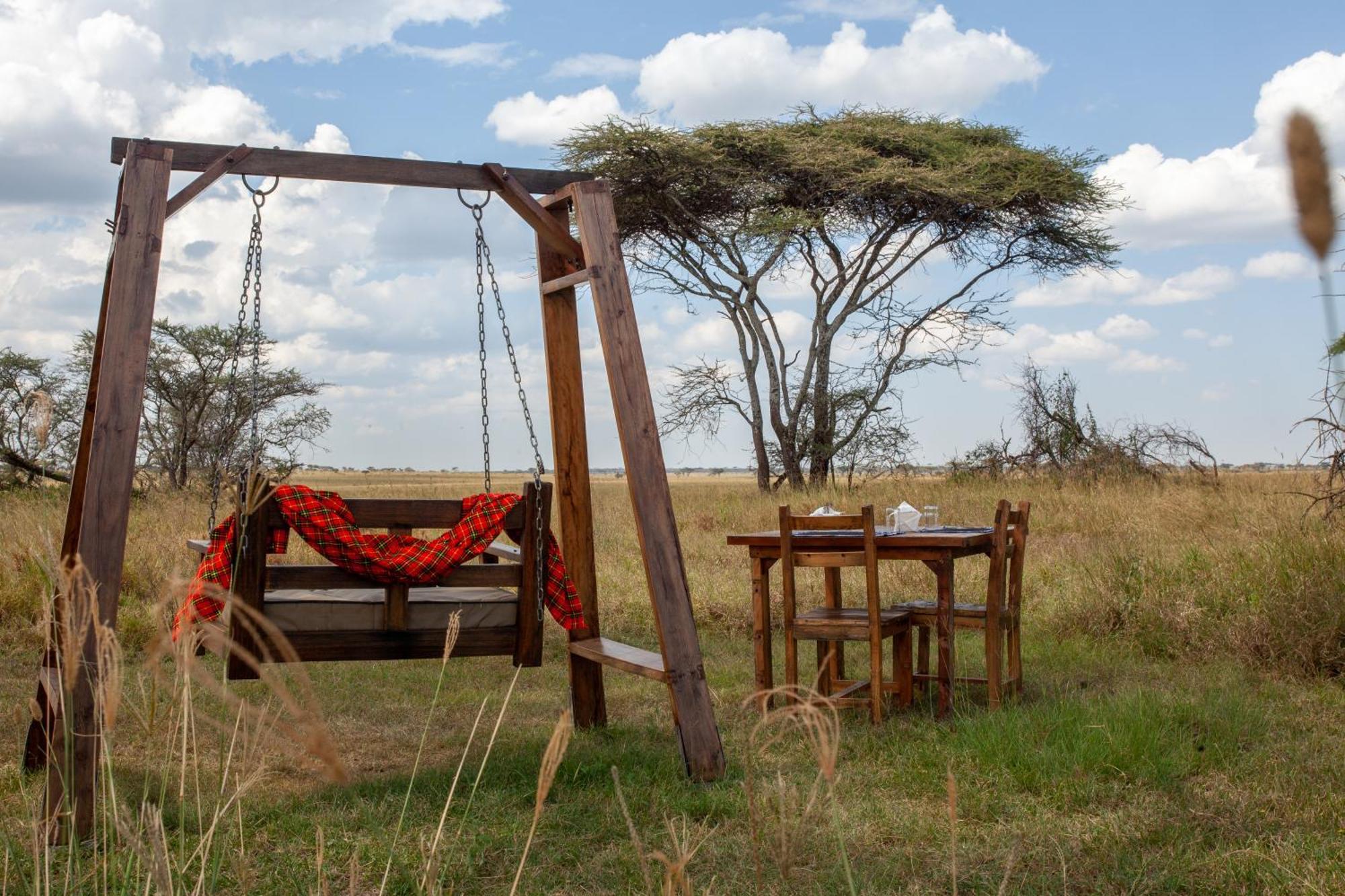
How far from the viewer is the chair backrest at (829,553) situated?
185 inches

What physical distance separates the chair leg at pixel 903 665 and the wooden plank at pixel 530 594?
5.40 ft

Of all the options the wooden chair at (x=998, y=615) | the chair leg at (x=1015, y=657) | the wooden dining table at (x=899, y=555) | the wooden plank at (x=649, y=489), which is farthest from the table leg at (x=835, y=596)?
the wooden plank at (x=649, y=489)

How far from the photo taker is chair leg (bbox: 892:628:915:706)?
490 cm

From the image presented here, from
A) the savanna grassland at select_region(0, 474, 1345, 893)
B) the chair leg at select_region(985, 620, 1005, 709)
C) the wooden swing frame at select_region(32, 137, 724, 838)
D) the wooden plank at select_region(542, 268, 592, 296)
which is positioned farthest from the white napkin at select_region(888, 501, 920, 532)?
the wooden plank at select_region(542, 268, 592, 296)

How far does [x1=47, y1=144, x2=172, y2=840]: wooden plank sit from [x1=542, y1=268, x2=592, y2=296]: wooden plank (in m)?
1.37

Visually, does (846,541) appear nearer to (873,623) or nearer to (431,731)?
(873,623)

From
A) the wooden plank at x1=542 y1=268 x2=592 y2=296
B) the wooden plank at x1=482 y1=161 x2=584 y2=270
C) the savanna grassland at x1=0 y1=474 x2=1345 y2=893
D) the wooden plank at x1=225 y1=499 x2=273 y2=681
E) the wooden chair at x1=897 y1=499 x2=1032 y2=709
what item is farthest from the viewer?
the wooden chair at x1=897 y1=499 x2=1032 y2=709

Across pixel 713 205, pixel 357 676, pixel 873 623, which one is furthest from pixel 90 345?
pixel 873 623

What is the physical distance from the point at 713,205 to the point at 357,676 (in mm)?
12017

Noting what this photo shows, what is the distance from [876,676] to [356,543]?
6.89 feet

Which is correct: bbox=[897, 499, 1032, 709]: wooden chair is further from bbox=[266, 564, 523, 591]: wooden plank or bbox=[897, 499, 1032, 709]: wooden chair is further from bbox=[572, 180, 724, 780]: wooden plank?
bbox=[266, 564, 523, 591]: wooden plank

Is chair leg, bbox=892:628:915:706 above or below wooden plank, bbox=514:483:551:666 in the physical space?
below

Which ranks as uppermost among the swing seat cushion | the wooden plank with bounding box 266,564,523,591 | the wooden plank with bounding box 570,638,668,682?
the wooden plank with bounding box 266,564,523,591

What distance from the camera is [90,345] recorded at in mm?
18688
